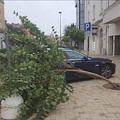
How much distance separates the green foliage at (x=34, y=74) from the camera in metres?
3.84

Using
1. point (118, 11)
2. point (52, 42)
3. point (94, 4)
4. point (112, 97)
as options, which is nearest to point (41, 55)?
Result: point (52, 42)

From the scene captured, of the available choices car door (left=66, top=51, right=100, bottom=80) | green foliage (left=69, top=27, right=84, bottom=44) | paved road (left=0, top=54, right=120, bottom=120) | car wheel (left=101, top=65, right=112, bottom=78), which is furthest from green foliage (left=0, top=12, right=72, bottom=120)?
green foliage (left=69, top=27, right=84, bottom=44)

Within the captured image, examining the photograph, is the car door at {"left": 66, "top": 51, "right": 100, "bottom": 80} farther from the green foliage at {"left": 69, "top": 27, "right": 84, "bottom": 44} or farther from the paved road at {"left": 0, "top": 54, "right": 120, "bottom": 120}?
the green foliage at {"left": 69, "top": 27, "right": 84, "bottom": 44}

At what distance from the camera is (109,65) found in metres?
8.11

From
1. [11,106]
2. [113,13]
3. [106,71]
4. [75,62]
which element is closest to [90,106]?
[11,106]

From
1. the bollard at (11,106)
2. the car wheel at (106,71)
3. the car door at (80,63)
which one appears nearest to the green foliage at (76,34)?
the car wheel at (106,71)

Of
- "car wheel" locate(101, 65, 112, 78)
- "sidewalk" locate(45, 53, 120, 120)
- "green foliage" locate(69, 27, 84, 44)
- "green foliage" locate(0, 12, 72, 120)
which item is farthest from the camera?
"green foliage" locate(69, 27, 84, 44)

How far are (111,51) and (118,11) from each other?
803 centimetres

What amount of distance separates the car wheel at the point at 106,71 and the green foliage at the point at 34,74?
365cm

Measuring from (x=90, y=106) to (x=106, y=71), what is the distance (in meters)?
3.62

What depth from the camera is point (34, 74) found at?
4031 millimetres

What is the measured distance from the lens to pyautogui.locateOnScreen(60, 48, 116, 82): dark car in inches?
280

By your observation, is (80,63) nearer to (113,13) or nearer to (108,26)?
(113,13)

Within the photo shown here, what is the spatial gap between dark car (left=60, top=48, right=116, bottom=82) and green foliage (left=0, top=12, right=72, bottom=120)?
2.42 metres
